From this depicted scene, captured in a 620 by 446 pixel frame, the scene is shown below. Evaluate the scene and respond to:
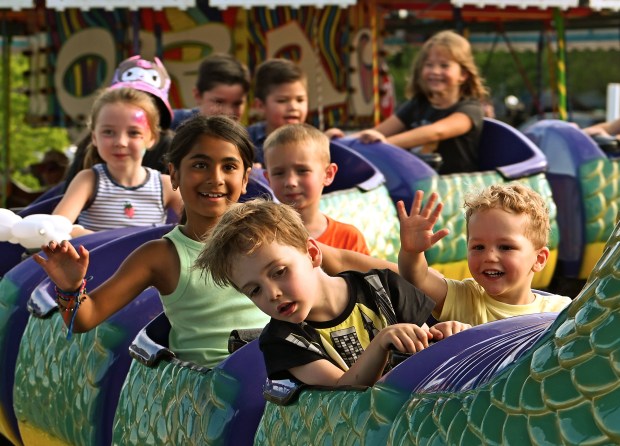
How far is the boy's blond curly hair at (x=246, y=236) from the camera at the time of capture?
2.41 m

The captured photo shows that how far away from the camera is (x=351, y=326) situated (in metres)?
2.52

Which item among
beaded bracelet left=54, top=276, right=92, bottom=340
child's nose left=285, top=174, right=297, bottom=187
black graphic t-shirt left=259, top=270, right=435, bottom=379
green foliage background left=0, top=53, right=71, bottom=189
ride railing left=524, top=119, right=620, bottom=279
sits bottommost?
green foliage background left=0, top=53, right=71, bottom=189

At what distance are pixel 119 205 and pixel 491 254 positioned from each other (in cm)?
197

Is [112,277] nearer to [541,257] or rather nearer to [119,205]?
[541,257]

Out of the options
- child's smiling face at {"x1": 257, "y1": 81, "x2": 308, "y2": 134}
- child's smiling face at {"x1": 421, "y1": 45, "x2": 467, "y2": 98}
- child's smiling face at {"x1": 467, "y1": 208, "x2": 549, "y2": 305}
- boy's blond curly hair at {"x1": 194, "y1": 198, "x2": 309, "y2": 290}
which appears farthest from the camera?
child's smiling face at {"x1": 421, "y1": 45, "x2": 467, "y2": 98}

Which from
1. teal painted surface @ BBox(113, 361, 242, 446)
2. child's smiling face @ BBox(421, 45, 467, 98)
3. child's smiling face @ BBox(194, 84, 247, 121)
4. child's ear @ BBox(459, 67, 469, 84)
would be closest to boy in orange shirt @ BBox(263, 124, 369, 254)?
teal painted surface @ BBox(113, 361, 242, 446)

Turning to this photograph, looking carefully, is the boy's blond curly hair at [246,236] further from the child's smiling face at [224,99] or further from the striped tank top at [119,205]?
the child's smiling face at [224,99]

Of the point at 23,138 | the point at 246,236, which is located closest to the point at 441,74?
the point at 246,236

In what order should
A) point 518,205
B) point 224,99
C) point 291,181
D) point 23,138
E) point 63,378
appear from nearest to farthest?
point 518,205
point 63,378
point 291,181
point 224,99
point 23,138

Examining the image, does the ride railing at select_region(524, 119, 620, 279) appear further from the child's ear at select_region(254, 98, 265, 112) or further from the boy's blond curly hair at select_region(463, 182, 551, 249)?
the boy's blond curly hair at select_region(463, 182, 551, 249)

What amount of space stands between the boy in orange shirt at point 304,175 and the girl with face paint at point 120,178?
667 millimetres

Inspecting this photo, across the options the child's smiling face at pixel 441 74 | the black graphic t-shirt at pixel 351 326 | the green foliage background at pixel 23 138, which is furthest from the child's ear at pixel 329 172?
the green foliage background at pixel 23 138

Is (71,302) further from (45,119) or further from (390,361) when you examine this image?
(45,119)

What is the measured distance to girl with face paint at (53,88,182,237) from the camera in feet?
14.4
